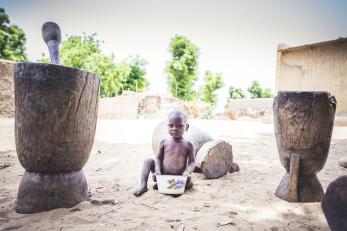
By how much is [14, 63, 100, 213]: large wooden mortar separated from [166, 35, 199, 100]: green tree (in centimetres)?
2767

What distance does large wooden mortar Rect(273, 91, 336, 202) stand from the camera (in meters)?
1.99

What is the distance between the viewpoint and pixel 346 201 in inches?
45.2

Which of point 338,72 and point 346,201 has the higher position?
point 338,72

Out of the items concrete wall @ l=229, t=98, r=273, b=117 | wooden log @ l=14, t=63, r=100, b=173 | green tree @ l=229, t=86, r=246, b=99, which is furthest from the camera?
green tree @ l=229, t=86, r=246, b=99

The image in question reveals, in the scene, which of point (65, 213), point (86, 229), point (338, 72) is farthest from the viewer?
point (338, 72)

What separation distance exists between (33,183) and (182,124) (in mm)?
1397

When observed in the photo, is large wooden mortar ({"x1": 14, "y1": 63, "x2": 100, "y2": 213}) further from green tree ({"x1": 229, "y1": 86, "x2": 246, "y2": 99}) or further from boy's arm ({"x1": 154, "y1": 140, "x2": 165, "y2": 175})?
green tree ({"x1": 229, "y1": 86, "x2": 246, "y2": 99})

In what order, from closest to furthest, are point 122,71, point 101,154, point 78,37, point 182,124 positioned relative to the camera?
point 182,124 → point 101,154 → point 122,71 → point 78,37

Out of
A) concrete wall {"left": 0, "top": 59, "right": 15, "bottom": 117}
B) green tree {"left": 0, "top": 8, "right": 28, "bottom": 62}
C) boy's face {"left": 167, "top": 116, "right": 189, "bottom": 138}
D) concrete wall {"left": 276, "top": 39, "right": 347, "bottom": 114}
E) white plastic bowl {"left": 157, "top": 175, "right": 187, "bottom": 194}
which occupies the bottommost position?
white plastic bowl {"left": 157, "top": 175, "right": 187, "bottom": 194}

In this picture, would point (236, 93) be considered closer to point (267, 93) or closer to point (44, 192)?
point (267, 93)

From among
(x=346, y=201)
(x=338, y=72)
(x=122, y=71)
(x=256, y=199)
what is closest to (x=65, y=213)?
(x=256, y=199)

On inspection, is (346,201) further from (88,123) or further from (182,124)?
(88,123)

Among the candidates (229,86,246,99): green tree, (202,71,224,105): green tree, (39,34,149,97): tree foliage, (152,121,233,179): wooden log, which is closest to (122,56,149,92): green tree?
(39,34,149,97): tree foliage

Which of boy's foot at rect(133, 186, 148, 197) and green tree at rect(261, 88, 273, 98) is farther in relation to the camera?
green tree at rect(261, 88, 273, 98)
